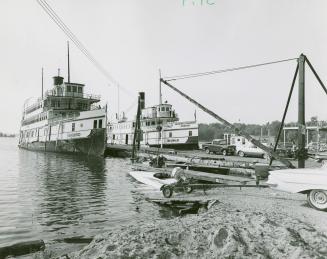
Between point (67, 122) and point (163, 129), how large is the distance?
14268 millimetres

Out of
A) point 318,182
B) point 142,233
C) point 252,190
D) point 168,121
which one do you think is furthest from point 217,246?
point 168,121

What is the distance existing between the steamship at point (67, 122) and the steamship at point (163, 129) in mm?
7544

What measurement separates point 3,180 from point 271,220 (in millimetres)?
18735

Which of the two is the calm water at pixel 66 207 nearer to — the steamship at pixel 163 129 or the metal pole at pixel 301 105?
the metal pole at pixel 301 105

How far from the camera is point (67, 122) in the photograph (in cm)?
4369

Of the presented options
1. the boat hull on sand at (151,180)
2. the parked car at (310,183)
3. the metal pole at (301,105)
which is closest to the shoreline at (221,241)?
the parked car at (310,183)

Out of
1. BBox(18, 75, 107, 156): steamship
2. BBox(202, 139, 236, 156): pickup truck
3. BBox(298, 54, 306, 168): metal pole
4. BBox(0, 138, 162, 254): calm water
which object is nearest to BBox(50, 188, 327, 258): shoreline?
BBox(0, 138, 162, 254): calm water

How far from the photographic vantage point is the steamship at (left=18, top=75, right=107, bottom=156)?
40.0 m

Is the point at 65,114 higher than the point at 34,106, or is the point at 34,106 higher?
the point at 34,106

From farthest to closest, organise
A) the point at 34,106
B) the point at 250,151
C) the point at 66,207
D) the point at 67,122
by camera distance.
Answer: the point at 34,106 < the point at 67,122 < the point at 250,151 < the point at 66,207

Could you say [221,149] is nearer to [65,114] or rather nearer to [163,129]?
[163,129]

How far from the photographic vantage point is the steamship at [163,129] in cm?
4590

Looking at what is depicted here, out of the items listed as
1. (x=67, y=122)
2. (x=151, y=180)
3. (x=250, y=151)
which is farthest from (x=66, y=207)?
(x=67, y=122)

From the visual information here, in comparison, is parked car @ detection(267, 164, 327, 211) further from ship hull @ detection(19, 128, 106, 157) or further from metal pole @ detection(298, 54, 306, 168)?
ship hull @ detection(19, 128, 106, 157)
